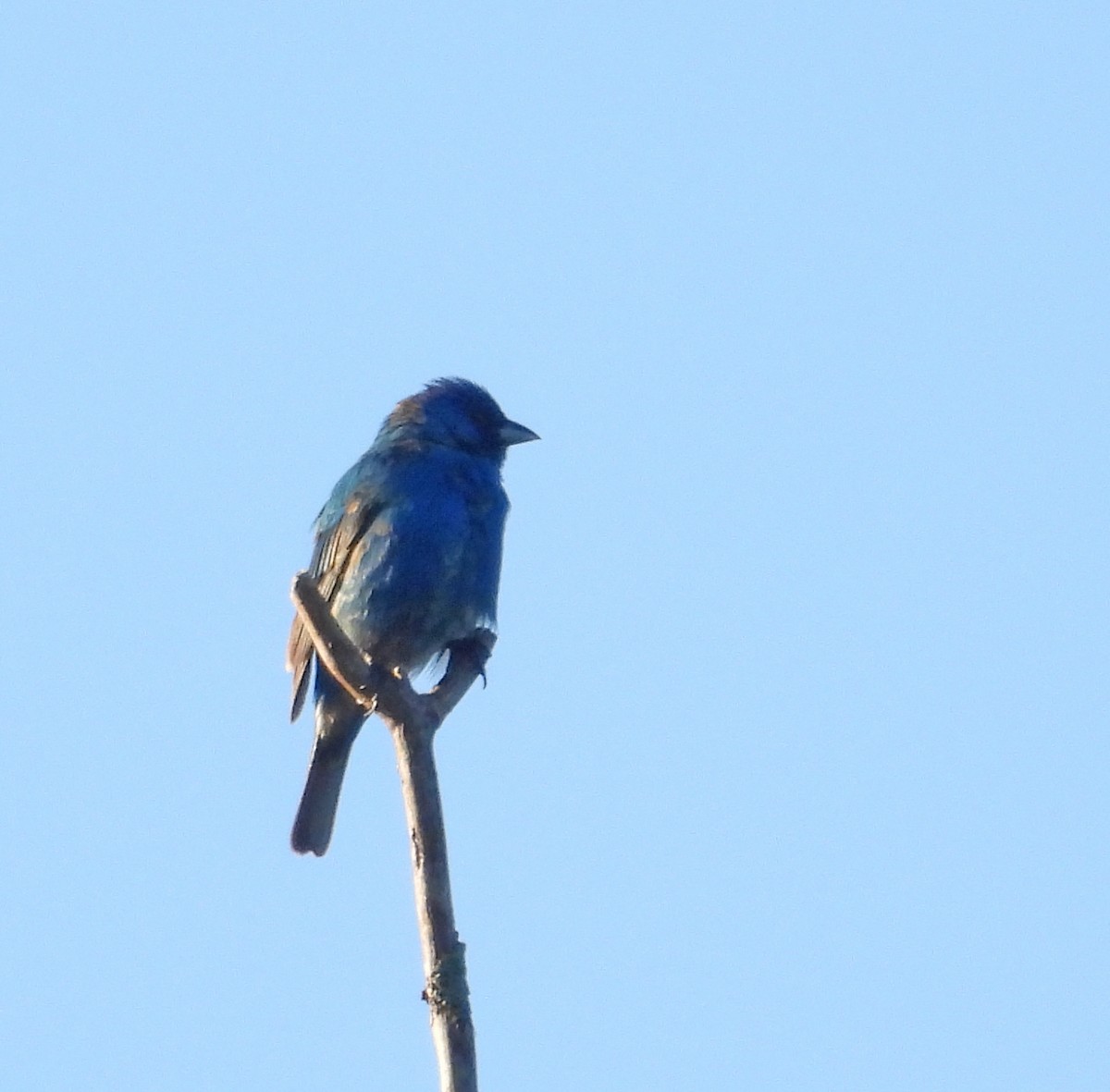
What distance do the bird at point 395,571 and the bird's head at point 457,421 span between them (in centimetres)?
10

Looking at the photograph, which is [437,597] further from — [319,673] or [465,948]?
[465,948]

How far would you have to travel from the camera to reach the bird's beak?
35.1ft

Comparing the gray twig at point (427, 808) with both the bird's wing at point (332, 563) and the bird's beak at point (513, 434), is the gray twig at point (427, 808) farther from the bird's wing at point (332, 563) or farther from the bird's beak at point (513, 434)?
the bird's beak at point (513, 434)

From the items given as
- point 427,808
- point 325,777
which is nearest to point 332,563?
point 325,777

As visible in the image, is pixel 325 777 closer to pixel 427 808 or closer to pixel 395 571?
pixel 395 571

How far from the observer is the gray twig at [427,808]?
5238 millimetres

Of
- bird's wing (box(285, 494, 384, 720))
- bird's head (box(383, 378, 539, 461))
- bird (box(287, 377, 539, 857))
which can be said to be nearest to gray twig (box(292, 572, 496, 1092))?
bird (box(287, 377, 539, 857))

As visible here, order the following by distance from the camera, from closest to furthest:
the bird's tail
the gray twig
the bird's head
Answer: the gray twig, the bird's tail, the bird's head

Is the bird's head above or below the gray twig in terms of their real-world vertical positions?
above

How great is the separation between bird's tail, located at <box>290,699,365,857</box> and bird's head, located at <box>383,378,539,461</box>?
146 centimetres

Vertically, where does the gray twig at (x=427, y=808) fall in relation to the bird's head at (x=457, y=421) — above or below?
below

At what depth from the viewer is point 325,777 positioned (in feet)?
32.3

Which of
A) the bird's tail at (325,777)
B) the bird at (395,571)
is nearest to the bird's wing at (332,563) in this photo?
the bird at (395,571)

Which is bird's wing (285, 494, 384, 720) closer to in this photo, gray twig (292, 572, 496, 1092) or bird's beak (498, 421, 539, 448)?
bird's beak (498, 421, 539, 448)
